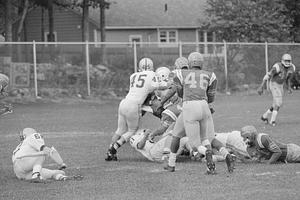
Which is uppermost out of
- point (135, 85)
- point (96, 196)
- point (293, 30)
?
point (293, 30)

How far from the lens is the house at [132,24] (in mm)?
49188

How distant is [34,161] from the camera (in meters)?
11.4

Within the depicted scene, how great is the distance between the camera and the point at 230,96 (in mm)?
34312

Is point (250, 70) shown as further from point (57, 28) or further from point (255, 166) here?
point (255, 166)

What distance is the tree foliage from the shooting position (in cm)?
4228

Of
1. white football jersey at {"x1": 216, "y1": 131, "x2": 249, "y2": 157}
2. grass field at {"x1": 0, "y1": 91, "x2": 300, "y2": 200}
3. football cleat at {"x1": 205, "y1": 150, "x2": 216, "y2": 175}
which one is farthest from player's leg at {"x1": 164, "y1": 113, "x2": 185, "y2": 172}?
white football jersey at {"x1": 216, "y1": 131, "x2": 249, "y2": 157}

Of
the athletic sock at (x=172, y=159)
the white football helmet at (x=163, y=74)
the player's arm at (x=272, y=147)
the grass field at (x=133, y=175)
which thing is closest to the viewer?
the grass field at (x=133, y=175)

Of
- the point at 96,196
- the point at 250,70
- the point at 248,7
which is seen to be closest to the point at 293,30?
the point at 248,7

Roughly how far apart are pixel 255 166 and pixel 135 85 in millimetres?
2803

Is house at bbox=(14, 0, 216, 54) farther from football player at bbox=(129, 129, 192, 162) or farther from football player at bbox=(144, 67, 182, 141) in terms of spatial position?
football player at bbox=(129, 129, 192, 162)

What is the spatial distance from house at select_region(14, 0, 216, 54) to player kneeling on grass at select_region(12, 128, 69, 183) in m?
36.2

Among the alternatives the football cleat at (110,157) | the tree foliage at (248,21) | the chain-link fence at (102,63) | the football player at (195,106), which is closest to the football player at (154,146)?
the football cleat at (110,157)

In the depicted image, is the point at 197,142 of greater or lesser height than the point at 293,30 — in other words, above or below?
below

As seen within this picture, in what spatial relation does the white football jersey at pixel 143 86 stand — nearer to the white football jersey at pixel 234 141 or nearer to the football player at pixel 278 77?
the white football jersey at pixel 234 141
